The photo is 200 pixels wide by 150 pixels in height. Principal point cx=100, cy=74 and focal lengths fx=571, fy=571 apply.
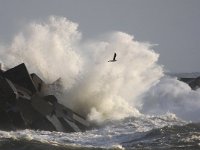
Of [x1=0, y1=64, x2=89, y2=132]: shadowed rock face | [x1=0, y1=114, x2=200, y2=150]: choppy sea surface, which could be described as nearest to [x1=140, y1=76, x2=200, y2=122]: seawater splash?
[x1=0, y1=114, x2=200, y2=150]: choppy sea surface

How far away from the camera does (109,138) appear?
1750cm

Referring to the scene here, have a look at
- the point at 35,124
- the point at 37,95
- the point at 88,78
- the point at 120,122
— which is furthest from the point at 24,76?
the point at 88,78

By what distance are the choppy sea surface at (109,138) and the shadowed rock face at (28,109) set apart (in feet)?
1.67

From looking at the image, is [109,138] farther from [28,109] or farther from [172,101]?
[172,101]

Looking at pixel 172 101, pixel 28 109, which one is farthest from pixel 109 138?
pixel 172 101

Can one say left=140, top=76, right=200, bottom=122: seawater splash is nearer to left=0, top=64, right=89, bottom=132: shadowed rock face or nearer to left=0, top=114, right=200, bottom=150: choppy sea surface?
left=0, top=114, right=200, bottom=150: choppy sea surface

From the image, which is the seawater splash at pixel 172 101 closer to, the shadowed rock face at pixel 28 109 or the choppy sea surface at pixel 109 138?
the choppy sea surface at pixel 109 138

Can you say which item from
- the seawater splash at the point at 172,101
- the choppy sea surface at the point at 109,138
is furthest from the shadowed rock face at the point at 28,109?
the seawater splash at the point at 172,101

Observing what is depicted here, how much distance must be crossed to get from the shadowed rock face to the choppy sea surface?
51 centimetres

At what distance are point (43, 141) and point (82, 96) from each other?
843cm

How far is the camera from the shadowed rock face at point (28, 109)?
1808 centimetres

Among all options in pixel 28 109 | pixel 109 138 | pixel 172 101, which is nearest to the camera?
pixel 109 138

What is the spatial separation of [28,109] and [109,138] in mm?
3070

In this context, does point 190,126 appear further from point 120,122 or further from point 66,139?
point 66,139
